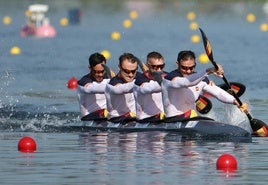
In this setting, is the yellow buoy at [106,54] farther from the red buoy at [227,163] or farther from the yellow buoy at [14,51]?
the red buoy at [227,163]

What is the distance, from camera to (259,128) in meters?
18.3

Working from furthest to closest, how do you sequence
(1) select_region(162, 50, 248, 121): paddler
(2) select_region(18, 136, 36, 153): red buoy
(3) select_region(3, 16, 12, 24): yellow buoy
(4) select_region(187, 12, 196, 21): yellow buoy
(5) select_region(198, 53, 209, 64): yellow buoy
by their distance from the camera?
(4) select_region(187, 12, 196, 21): yellow buoy
(3) select_region(3, 16, 12, 24): yellow buoy
(5) select_region(198, 53, 209, 64): yellow buoy
(1) select_region(162, 50, 248, 121): paddler
(2) select_region(18, 136, 36, 153): red buoy

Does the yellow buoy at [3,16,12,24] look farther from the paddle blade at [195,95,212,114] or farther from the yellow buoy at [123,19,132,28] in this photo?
the paddle blade at [195,95,212,114]

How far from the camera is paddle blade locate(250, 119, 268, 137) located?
18297 millimetres

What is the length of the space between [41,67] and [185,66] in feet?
47.4

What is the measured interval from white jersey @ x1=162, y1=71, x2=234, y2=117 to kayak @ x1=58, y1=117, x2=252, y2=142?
0.23 meters

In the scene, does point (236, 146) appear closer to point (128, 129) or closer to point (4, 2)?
point (128, 129)

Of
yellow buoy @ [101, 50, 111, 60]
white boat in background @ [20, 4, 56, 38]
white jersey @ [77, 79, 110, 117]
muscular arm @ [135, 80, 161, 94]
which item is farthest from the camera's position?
white boat in background @ [20, 4, 56, 38]

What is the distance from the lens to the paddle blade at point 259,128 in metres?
18.3

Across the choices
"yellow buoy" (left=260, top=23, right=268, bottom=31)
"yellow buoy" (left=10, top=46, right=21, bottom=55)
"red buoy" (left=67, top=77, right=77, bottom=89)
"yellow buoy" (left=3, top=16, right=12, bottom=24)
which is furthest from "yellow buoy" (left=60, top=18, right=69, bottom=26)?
"red buoy" (left=67, top=77, right=77, bottom=89)

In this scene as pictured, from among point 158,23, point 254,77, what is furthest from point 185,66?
point 158,23

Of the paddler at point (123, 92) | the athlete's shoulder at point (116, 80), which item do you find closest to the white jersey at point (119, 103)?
the paddler at point (123, 92)

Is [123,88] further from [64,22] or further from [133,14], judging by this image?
[133,14]

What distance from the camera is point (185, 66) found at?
18.1 metres
